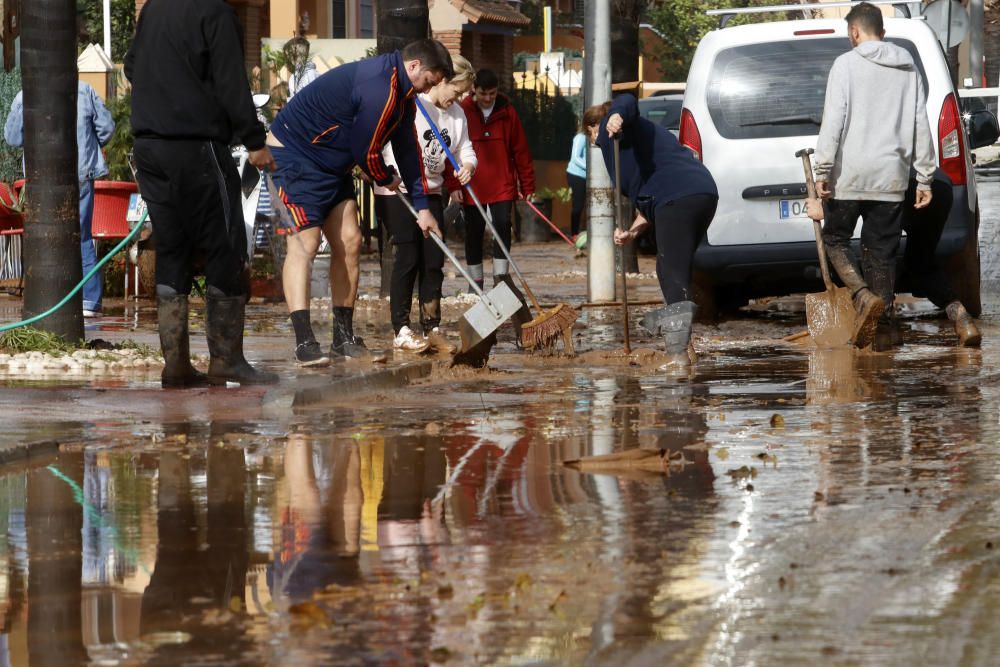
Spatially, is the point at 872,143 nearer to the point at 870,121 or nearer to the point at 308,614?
the point at 870,121

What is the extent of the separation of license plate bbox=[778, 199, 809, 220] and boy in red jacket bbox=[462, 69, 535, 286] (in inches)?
71.6

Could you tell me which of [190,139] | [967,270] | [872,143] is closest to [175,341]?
[190,139]

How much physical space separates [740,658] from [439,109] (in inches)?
329

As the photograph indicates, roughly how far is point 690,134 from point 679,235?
7.04 ft

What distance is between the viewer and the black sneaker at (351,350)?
10.4m

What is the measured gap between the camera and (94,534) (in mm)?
5309

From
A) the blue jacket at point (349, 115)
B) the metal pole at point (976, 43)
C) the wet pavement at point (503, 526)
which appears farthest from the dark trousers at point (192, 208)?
the metal pole at point (976, 43)

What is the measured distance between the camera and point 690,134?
12445 millimetres

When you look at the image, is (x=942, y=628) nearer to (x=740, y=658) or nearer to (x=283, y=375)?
(x=740, y=658)

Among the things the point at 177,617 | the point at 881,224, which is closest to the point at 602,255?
the point at 881,224

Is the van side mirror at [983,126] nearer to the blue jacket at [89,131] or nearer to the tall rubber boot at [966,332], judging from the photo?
the tall rubber boot at [966,332]

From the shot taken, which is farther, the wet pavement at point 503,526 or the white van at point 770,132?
the white van at point 770,132

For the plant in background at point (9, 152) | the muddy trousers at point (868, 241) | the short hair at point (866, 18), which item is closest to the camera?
the short hair at point (866, 18)

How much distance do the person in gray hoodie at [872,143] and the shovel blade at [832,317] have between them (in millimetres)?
128
